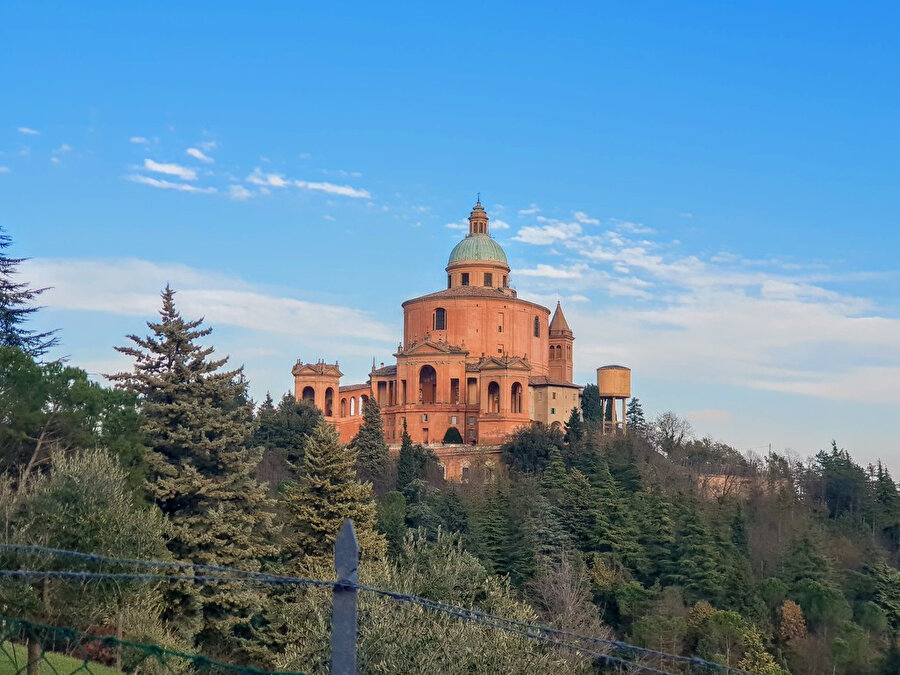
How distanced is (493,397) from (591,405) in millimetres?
6094

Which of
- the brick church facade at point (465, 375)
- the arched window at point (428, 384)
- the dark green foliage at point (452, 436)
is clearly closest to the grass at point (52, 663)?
the brick church facade at point (465, 375)

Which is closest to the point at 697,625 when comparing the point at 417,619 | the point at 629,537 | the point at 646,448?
the point at 629,537

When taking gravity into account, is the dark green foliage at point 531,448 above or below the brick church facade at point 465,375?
below

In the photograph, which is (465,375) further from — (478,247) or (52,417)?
(52,417)

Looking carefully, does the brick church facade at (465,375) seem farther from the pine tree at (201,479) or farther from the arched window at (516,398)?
the pine tree at (201,479)

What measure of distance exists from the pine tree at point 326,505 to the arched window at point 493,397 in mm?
30790

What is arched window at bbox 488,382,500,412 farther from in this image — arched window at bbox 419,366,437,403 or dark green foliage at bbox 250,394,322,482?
dark green foliage at bbox 250,394,322,482

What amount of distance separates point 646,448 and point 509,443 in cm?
832

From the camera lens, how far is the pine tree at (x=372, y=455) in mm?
52250

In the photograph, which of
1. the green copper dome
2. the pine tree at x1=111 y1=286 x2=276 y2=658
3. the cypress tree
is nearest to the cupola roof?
the green copper dome

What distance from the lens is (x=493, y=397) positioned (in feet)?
209

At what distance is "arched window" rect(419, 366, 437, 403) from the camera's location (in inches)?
2549

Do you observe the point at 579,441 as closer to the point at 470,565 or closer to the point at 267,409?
the point at 267,409

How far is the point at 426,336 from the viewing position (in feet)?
214
